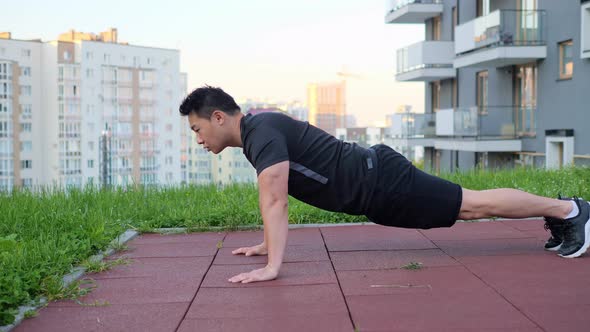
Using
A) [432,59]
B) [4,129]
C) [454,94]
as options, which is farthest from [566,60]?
[4,129]

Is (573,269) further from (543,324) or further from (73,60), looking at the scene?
(73,60)

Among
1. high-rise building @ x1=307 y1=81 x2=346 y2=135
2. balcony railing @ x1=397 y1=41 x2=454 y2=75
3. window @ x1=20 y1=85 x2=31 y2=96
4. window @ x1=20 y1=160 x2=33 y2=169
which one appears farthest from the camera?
high-rise building @ x1=307 y1=81 x2=346 y2=135

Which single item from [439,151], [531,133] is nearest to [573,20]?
[531,133]

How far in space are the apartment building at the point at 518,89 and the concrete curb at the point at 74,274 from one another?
1511cm

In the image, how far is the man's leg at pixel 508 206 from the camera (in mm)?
4914

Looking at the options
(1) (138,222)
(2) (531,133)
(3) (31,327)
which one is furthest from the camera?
(2) (531,133)

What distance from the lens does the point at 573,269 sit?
4598mm

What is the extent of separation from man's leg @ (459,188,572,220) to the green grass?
→ 2.30m

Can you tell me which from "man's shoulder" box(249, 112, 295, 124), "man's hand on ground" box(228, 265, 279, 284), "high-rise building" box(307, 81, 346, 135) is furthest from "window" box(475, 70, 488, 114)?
"high-rise building" box(307, 81, 346, 135)

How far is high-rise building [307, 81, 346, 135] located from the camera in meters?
160

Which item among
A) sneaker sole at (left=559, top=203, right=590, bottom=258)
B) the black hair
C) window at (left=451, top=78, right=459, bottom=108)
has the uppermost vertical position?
window at (left=451, top=78, right=459, bottom=108)

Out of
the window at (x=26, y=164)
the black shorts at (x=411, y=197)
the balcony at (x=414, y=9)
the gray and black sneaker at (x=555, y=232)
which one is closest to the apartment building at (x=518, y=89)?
the balcony at (x=414, y=9)

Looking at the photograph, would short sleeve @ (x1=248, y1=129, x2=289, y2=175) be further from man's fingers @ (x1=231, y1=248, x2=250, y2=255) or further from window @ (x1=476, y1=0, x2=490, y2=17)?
window @ (x1=476, y1=0, x2=490, y2=17)

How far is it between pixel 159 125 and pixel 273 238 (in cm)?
12927
